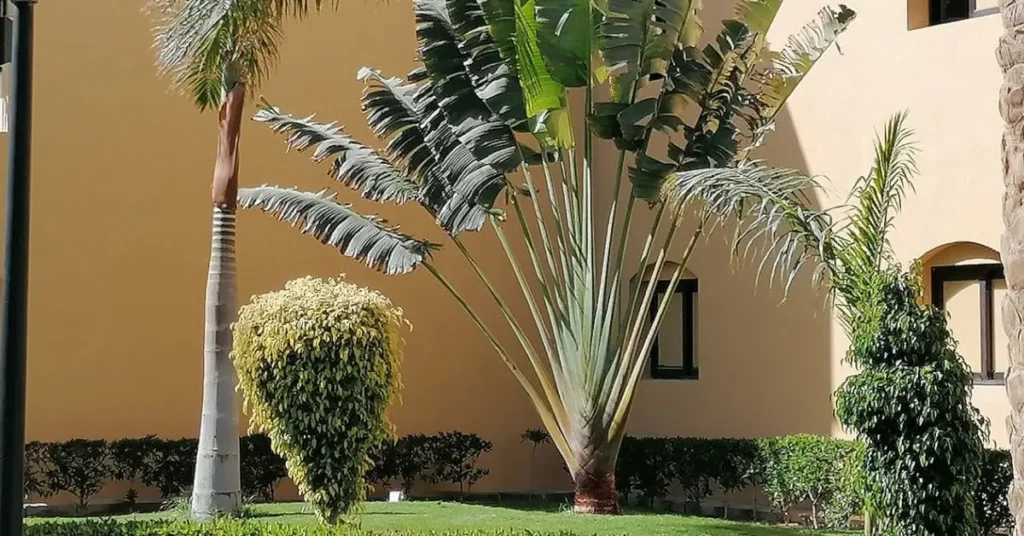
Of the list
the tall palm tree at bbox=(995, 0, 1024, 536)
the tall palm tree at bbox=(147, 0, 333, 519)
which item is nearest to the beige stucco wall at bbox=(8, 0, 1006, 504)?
the tall palm tree at bbox=(147, 0, 333, 519)

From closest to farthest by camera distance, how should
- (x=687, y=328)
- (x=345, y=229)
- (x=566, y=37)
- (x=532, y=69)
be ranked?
(x=566, y=37), (x=532, y=69), (x=345, y=229), (x=687, y=328)

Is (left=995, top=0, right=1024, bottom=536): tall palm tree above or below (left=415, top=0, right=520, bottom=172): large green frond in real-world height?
below

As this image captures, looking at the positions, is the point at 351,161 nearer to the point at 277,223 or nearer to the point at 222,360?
the point at 222,360

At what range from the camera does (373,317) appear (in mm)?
10781

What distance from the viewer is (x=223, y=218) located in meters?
12.5

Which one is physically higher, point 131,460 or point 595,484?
point 131,460

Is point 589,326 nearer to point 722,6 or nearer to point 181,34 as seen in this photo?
point 181,34

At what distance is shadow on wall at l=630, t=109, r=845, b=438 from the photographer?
15305mm

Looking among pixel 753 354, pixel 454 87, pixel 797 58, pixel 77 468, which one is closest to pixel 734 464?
pixel 753 354

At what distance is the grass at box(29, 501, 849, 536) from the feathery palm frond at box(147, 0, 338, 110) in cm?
397

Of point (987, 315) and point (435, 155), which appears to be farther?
point (987, 315)

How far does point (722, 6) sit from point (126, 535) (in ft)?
33.8

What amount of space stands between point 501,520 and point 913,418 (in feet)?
13.7

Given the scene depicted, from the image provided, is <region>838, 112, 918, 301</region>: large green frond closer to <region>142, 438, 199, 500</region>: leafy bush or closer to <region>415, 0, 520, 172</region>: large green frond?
<region>415, 0, 520, 172</region>: large green frond
